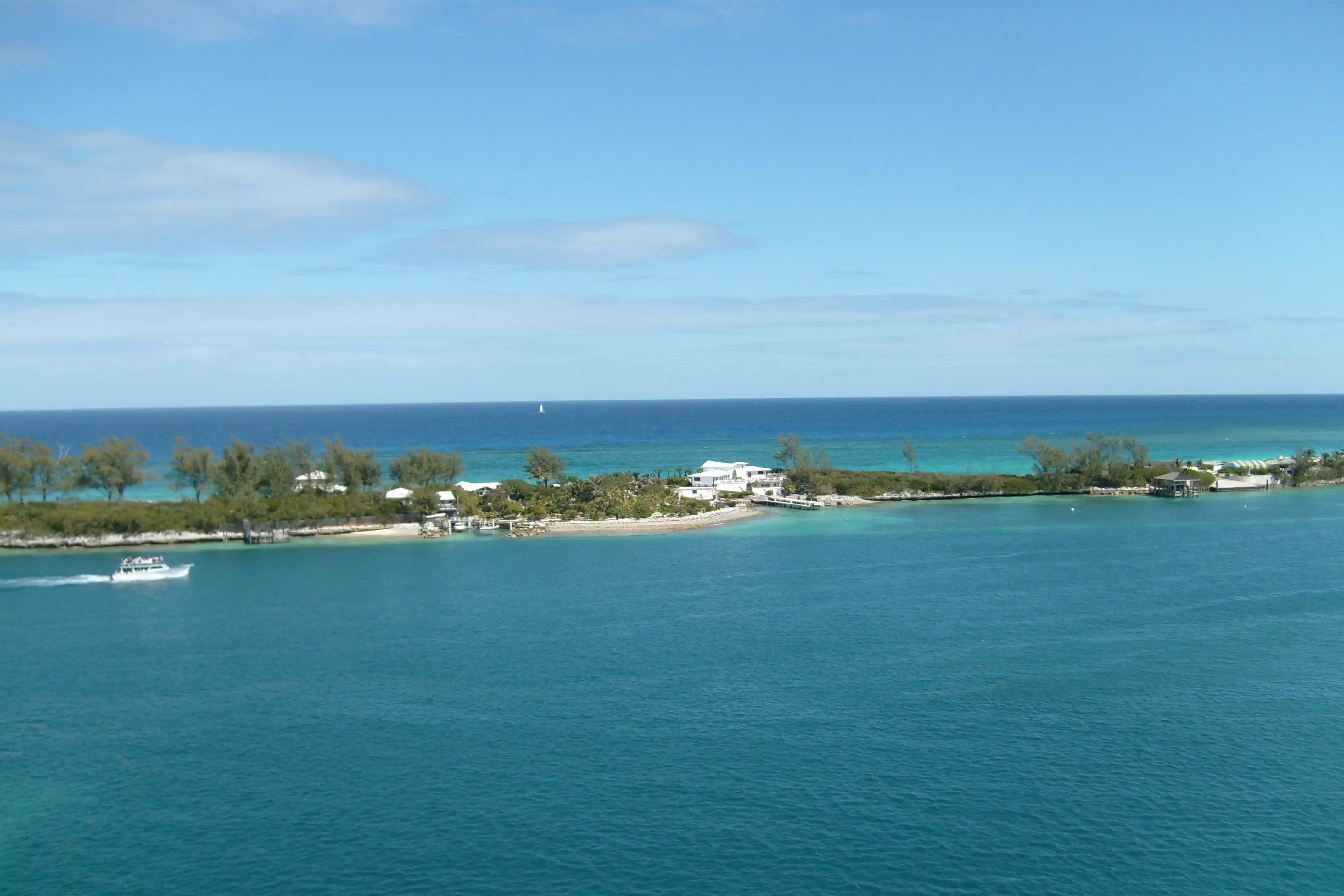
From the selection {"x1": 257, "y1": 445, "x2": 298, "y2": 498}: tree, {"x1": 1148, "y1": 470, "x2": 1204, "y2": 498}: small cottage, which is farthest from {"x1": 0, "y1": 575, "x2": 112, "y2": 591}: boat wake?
{"x1": 1148, "y1": 470, "x2": 1204, "y2": 498}: small cottage

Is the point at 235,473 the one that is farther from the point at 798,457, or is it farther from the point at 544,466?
the point at 798,457

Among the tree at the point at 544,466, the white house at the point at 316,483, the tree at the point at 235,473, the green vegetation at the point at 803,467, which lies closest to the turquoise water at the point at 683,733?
the tree at the point at 235,473

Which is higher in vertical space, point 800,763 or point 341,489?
point 341,489

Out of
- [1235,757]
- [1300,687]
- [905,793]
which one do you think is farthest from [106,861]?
[1300,687]

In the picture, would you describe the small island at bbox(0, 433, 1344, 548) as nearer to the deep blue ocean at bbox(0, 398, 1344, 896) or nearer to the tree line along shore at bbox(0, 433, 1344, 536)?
the tree line along shore at bbox(0, 433, 1344, 536)

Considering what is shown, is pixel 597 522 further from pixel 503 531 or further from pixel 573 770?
pixel 573 770

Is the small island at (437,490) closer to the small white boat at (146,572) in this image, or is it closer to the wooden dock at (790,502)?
the wooden dock at (790,502)

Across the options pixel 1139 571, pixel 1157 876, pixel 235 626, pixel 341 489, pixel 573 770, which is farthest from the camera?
pixel 341 489
